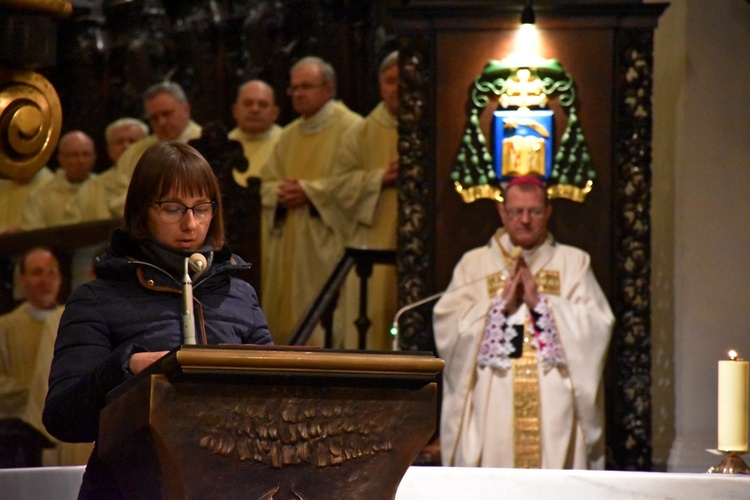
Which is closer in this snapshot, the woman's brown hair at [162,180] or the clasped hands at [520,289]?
the woman's brown hair at [162,180]

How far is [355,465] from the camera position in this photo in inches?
85.6

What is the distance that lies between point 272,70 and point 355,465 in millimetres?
7682

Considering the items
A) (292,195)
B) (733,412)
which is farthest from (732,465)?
(292,195)

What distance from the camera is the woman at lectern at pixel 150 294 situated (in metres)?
2.40

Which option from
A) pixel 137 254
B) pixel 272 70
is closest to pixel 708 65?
pixel 272 70

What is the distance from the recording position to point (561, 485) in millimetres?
3195

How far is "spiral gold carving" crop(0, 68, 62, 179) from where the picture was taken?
3365 millimetres

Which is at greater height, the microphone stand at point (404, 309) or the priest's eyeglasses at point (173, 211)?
the priest's eyeglasses at point (173, 211)

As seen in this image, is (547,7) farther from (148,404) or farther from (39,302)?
(148,404)

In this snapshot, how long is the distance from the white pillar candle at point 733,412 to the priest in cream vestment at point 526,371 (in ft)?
9.00

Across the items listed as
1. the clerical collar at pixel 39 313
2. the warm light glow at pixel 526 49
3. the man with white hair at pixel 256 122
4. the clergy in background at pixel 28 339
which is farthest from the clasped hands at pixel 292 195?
the warm light glow at pixel 526 49

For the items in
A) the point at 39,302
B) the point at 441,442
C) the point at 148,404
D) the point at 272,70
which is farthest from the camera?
the point at 272,70

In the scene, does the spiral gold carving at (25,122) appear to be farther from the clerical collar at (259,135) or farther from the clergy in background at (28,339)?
the clerical collar at (259,135)

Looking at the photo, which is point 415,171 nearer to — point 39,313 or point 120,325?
point 39,313
